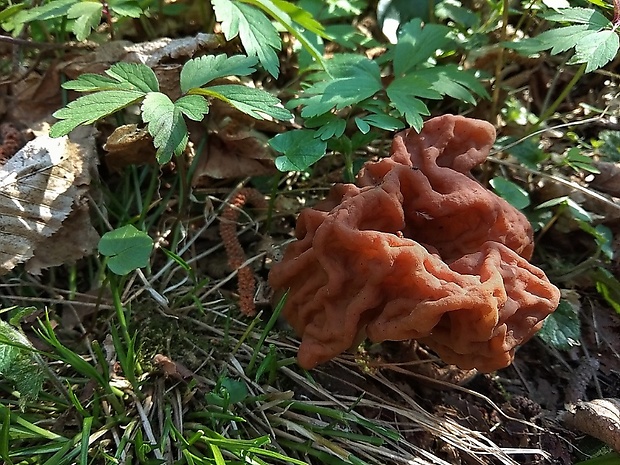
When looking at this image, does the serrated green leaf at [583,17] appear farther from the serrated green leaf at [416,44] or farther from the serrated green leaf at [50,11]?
the serrated green leaf at [50,11]

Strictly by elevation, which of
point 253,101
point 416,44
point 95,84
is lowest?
point 416,44

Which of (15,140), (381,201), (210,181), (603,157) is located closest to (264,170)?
(210,181)

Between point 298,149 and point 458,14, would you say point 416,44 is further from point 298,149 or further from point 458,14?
point 298,149

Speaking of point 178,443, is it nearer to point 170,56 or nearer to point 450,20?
point 170,56

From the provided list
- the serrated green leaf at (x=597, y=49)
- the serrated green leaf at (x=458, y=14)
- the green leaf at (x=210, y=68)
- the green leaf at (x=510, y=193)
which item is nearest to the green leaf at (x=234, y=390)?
the green leaf at (x=210, y=68)

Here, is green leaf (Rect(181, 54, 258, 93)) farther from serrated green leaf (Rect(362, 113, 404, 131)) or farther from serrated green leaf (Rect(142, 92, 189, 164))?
serrated green leaf (Rect(362, 113, 404, 131))

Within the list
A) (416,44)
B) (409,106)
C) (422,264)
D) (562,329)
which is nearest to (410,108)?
(409,106)
